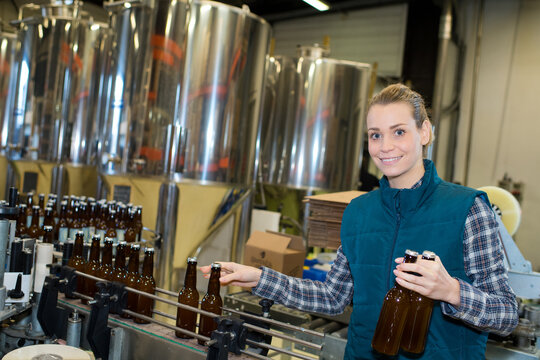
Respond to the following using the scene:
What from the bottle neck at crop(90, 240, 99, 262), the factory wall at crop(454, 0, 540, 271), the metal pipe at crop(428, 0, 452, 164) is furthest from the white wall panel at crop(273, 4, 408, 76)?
the bottle neck at crop(90, 240, 99, 262)

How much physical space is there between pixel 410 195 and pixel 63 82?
15.6 feet

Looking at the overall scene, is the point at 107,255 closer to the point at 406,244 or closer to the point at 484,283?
the point at 406,244

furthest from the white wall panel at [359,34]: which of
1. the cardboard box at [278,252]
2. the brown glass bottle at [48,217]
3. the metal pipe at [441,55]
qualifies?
the brown glass bottle at [48,217]

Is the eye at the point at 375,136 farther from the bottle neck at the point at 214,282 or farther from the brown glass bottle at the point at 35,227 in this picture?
the brown glass bottle at the point at 35,227

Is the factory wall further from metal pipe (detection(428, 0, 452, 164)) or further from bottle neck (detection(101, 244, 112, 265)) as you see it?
bottle neck (detection(101, 244, 112, 265))

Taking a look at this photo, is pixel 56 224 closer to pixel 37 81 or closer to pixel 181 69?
pixel 181 69

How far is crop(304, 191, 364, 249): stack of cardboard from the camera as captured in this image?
242cm

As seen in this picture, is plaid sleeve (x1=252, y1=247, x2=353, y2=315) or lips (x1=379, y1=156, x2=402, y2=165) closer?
lips (x1=379, y1=156, x2=402, y2=165)

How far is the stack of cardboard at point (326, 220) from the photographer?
2418mm

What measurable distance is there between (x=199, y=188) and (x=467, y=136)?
14.8ft

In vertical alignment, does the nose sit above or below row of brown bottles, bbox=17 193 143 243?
above

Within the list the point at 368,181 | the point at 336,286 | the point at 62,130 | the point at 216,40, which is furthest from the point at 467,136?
the point at 336,286

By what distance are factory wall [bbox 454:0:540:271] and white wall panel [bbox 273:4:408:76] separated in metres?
1.06

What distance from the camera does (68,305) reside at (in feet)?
6.00
